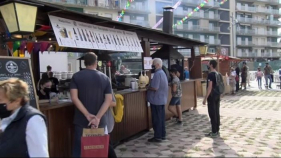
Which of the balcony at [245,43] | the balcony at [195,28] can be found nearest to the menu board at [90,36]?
the balcony at [195,28]

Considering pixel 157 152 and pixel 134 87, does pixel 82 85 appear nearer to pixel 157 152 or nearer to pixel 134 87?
pixel 157 152

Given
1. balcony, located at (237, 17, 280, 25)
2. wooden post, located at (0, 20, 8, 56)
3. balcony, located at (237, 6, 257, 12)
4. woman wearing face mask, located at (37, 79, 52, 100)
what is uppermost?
balcony, located at (237, 6, 257, 12)

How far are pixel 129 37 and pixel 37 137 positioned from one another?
4648mm

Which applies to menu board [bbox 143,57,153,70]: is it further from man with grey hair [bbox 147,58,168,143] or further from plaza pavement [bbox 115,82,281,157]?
plaza pavement [bbox 115,82,281,157]

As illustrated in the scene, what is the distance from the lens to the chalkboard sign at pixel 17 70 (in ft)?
11.8

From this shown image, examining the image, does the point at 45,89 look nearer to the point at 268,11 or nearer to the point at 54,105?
the point at 54,105

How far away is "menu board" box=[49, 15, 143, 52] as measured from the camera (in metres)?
4.62

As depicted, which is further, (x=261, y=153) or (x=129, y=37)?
(x=129, y=37)

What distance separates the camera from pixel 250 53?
2514 inches

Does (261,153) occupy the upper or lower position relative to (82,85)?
lower

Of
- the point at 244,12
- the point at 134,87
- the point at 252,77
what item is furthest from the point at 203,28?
the point at 134,87

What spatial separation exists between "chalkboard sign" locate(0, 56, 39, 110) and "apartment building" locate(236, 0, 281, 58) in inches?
2450

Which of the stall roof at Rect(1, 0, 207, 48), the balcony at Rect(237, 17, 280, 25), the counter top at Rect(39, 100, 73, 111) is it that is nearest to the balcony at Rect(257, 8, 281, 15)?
the balcony at Rect(237, 17, 280, 25)

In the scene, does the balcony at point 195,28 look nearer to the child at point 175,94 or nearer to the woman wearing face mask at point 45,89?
the child at point 175,94
